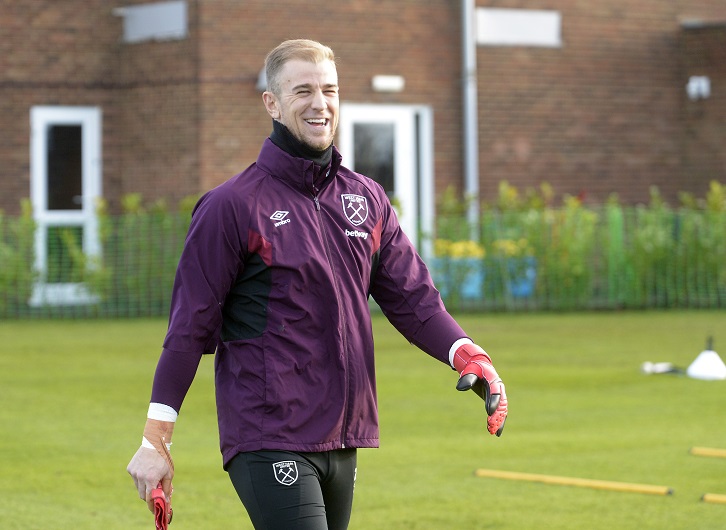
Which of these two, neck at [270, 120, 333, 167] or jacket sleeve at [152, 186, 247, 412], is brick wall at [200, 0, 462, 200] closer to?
neck at [270, 120, 333, 167]

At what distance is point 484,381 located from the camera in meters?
3.82

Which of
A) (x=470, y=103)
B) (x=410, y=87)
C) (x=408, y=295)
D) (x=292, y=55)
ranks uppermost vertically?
(x=410, y=87)

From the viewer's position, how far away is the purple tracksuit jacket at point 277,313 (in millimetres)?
3703

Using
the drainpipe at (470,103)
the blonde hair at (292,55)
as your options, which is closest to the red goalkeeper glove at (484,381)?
the blonde hair at (292,55)

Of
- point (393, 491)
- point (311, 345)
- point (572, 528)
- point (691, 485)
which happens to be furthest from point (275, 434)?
point (691, 485)

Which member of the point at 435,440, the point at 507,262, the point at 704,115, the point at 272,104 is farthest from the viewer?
the point at 704,115

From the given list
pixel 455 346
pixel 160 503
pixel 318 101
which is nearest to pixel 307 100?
pixel 318 101

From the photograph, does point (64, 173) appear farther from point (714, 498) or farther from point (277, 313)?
point (277, 313)

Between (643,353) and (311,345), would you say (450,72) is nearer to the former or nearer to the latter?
(643,353)

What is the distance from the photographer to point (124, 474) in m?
7.89

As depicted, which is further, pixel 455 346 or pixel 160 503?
pixel 455 346

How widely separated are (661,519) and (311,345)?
3.47 meters

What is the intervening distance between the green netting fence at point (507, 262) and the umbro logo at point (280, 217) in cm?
1469

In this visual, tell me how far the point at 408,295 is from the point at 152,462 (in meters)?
0.89
